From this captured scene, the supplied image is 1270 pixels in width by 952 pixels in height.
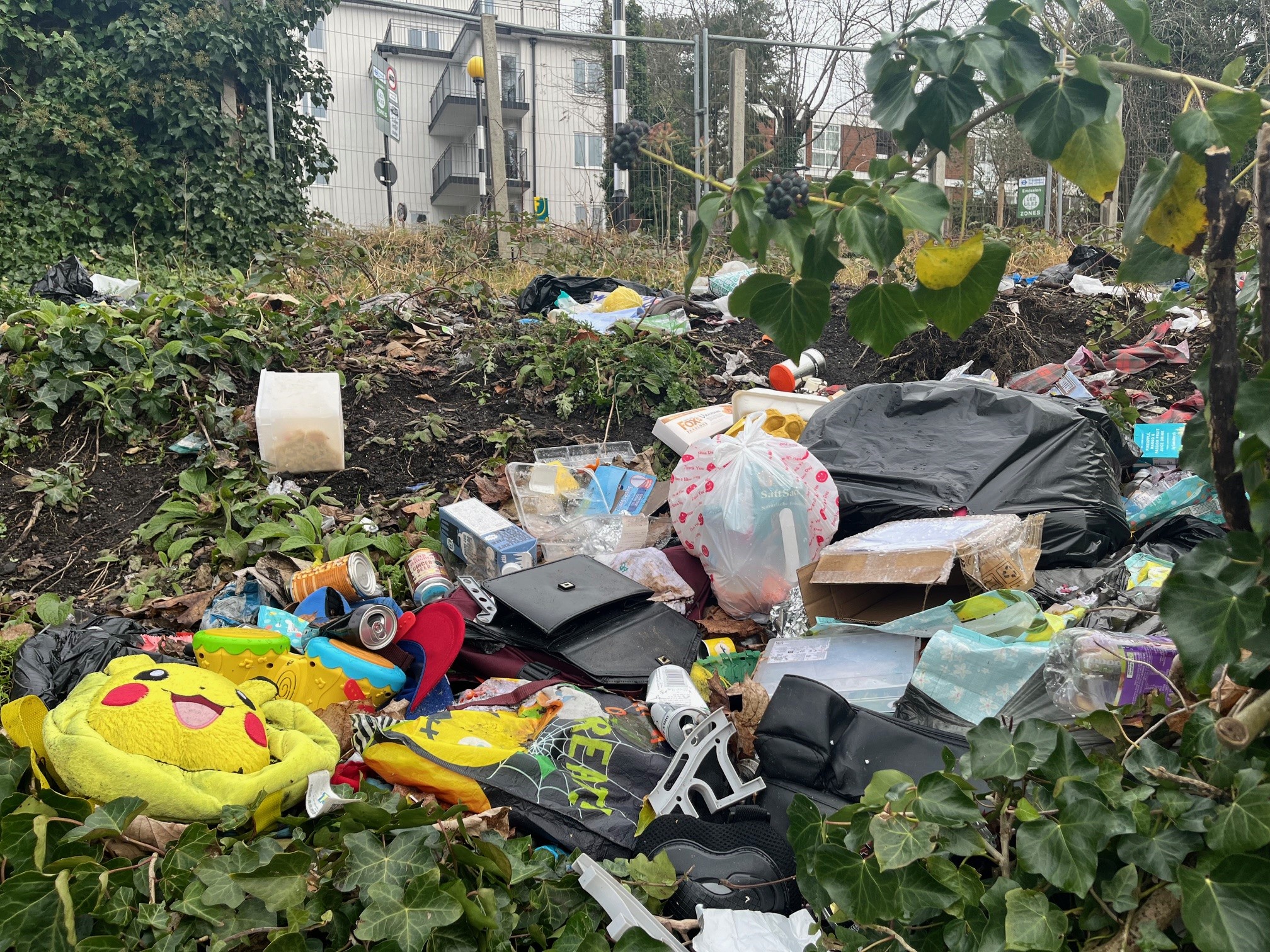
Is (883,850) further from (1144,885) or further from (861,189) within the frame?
(861,189)

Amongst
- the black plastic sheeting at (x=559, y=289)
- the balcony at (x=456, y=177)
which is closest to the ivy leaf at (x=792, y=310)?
the black plastic sheeting at (x=559, y=289)

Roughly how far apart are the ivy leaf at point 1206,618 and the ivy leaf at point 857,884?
0.43m

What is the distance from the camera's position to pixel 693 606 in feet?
9.63

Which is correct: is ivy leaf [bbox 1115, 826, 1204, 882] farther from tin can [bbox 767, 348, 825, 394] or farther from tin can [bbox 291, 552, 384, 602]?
tin can [bbox 767, 348, 825, 394]

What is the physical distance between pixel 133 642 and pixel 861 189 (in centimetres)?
215

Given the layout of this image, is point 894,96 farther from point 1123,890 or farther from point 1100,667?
point 1100,667

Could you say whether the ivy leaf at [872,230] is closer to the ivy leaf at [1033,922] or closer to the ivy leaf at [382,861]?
the ivy leaf at [1033,922]

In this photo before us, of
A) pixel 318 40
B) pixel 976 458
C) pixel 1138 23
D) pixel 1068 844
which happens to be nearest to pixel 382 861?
pixel 1068 844

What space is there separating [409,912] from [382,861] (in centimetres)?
11

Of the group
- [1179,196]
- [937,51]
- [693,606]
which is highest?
[937,51]

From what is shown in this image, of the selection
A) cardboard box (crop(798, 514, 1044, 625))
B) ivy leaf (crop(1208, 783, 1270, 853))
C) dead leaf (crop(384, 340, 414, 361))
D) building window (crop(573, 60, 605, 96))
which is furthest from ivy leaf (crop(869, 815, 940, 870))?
building window (crop(573, 60, 605, 96))

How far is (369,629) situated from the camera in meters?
2.28

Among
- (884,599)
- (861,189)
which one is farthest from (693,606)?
(861,189)

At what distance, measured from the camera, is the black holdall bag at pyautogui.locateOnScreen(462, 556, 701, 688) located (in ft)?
7.85
